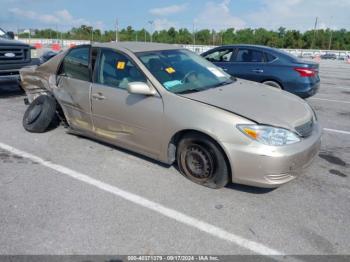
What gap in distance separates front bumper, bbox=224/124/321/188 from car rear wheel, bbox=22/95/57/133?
10.7 ft

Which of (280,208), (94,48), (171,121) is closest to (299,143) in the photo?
(280,208)

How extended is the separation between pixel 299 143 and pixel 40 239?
2640 mm

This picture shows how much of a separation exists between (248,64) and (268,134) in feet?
17.0

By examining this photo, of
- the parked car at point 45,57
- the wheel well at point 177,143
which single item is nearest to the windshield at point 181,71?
the wheel well at point 177,143

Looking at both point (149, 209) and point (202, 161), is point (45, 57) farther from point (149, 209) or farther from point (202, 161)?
point (149, 209)

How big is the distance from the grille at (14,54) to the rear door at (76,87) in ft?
12.1

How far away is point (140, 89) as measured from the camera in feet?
12.1

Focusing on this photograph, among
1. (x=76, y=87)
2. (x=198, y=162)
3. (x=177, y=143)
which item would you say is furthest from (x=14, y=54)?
(x=198, y=162)

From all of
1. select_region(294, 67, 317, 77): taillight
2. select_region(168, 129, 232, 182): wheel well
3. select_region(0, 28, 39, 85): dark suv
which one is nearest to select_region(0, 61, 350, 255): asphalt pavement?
select_region(168, 129, 232, 182): wheel well

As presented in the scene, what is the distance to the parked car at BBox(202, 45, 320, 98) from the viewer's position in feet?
24.5

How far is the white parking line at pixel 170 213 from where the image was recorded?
2693 mm

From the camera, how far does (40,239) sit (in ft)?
8.97

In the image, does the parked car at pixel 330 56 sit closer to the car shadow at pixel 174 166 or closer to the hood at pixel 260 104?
the hood at pixel 260 104

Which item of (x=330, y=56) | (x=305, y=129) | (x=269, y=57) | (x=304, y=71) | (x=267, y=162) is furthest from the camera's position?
(x=330, y=56)
